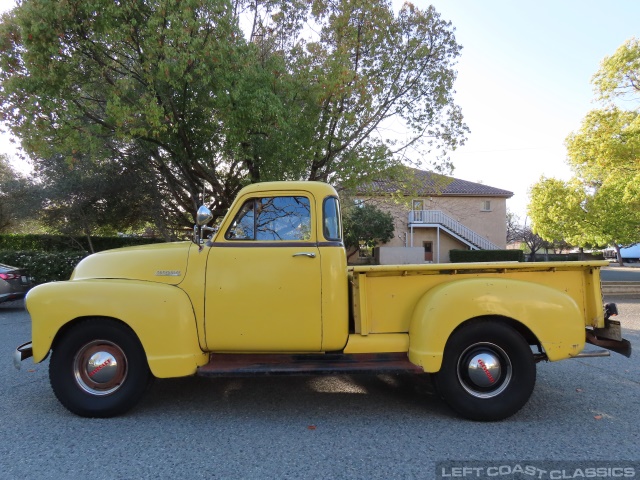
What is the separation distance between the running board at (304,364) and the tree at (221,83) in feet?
21.9

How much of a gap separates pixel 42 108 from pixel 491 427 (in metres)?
10.7

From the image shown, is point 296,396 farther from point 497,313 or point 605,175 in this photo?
point 605,175

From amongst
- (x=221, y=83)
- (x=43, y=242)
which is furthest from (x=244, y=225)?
(x=43, y=242)

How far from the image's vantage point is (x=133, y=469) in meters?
3.08

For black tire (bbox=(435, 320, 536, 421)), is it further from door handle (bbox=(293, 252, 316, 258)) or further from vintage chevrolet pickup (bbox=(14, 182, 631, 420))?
door handle (bbox=(293, 252, 316, 258))

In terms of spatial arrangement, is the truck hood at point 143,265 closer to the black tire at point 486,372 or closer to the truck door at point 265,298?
the truck door at point 265,298

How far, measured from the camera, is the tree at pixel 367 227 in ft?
88.3

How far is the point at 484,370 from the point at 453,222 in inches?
1110

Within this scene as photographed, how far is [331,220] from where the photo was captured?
4.21 meters

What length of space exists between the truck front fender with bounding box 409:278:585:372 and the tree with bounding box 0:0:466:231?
689cm

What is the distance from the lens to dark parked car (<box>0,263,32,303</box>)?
10.7 meters

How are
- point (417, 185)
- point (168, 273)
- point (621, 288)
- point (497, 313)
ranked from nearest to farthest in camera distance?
point (497, 313), point (168, 273), point (621, 288), point (417, 185)

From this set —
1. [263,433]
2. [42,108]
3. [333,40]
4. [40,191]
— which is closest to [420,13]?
[333,40]

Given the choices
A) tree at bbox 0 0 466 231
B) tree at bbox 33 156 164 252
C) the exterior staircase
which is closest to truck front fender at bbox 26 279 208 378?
tree at bbox 0 0 466 231
